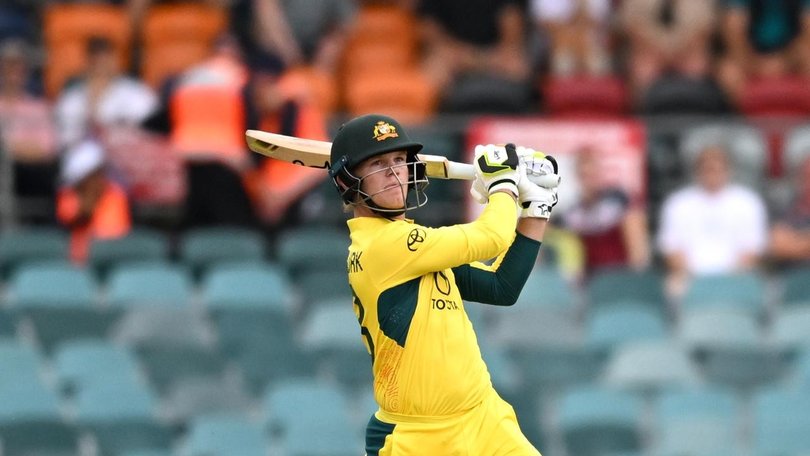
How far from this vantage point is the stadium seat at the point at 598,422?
11.0m

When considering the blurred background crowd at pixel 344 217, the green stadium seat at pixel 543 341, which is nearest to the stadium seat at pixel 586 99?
the blurred background crowd at pixel 344 217

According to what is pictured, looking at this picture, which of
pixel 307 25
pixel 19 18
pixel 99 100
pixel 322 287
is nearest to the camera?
pixel 322 287

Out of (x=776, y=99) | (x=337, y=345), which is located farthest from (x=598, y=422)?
(x=776, y=99)

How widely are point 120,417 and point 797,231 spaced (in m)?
5.45

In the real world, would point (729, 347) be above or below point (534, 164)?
above

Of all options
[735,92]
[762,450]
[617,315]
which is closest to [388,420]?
[762,450]

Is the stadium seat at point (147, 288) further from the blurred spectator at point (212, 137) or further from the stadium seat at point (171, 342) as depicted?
the blurred spectator at point (212, 137)

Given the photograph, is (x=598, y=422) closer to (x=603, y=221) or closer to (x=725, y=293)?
(x=725, y=293)

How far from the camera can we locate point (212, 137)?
13062 mm

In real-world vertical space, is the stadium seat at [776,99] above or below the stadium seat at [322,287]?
above

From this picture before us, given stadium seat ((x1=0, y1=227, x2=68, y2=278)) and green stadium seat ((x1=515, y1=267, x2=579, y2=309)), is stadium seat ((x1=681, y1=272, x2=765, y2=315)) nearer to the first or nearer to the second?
green stadium seat ((x1=515, y1=267, x2=579, y2=309))

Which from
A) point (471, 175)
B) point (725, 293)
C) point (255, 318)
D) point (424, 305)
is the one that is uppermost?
point (725, 293)

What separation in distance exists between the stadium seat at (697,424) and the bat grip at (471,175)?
15.6 feet

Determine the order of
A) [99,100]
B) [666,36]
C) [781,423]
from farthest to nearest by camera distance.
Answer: [666,36] < [99,100] < [781,423]
